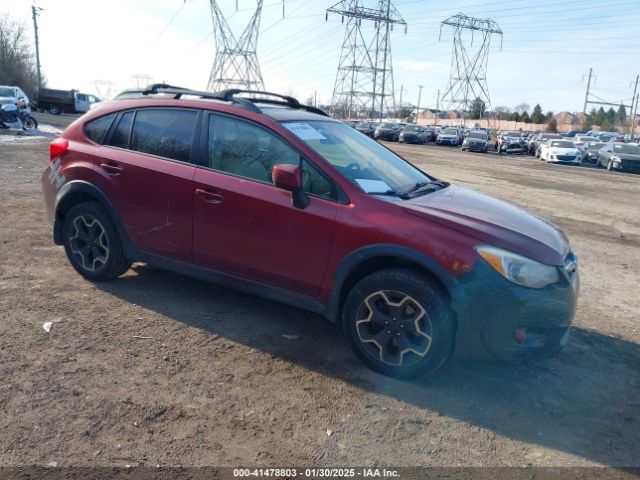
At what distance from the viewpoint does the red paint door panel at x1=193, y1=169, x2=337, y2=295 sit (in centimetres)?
386

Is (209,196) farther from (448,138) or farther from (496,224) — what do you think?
(448,138)

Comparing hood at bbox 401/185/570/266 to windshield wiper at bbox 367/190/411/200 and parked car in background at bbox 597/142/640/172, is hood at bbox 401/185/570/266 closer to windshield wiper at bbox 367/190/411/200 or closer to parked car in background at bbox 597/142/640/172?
windshield wiper at bbox 367/190/411/200

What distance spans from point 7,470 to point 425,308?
2.44m

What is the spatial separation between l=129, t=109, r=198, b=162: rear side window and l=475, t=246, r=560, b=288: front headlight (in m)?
2.50

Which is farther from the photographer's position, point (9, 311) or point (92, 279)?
point (92, 279)

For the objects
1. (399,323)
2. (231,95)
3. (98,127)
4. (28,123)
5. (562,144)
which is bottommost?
(399,323)

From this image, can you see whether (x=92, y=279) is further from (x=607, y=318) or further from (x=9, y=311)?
(x=607, y=318)

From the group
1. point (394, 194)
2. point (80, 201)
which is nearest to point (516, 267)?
point (394, 194)

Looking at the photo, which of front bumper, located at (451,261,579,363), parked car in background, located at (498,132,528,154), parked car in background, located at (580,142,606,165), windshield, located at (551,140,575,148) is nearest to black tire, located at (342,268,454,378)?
front bumper, located at (451,261,579,363)

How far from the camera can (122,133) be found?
493 centimetres

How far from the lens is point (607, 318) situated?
16.8ft

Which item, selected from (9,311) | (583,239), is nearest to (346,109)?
(583,239)

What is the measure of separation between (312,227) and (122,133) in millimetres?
2215

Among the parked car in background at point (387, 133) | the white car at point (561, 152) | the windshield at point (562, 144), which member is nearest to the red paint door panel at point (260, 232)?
the white car at point (561, 152)
